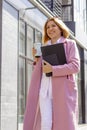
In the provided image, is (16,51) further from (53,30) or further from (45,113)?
(45,113)

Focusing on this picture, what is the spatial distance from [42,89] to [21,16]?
7.14 metres

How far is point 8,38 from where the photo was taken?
955 centimetres

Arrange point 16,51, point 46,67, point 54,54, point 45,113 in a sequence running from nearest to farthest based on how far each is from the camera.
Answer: point 45,113 < point 46,67 < point 54,54 < point 16,51

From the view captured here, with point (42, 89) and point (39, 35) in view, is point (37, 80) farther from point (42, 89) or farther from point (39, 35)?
point (39, 35)

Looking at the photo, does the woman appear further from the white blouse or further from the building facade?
the building facade

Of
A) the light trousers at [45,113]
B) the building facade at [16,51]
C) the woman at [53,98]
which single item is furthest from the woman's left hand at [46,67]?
the building facade at [16,51]

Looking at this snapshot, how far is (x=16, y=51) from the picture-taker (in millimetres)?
10086

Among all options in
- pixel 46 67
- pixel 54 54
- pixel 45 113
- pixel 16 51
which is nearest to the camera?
pixel 45 113

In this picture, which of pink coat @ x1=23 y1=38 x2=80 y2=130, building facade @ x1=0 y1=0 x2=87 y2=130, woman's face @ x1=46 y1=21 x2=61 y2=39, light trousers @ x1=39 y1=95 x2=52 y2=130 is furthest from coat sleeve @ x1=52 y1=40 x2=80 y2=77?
building facade @ x1=0 y1=0 x2=87 y2=130

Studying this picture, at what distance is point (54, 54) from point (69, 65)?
0.19 metres

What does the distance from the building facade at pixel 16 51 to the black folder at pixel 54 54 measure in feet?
16.5

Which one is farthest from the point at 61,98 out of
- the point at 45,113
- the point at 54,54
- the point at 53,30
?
the point at 53,30

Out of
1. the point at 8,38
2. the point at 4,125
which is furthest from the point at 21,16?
the point at 4,125

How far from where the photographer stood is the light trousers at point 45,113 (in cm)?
374
